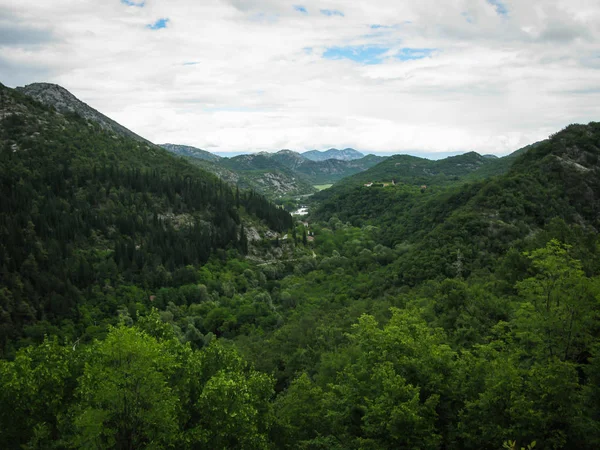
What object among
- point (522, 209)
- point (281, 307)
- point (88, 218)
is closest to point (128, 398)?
point (281, 307)

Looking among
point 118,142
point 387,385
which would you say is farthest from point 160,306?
point 118,142

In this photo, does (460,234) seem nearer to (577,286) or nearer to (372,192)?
(577,286)

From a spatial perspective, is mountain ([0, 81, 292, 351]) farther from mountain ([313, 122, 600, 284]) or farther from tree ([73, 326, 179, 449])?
tree ([73, 326, 179, 449])

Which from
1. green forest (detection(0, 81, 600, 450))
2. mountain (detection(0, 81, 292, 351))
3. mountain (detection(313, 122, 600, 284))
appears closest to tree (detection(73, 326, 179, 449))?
green forest (detection(0, 81, 600, 450))

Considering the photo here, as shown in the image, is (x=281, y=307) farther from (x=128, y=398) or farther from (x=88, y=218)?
(x=128, y=398)

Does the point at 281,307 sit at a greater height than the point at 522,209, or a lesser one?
lesser

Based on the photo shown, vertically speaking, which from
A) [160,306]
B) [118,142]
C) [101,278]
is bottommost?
[160,306]
